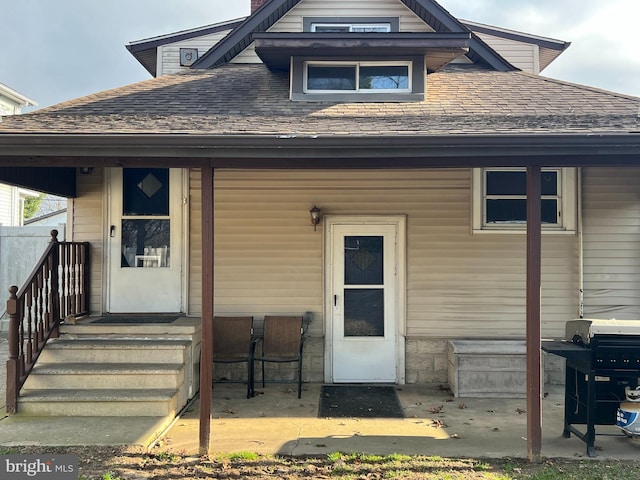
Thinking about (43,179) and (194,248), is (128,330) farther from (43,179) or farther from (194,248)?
(43,179)

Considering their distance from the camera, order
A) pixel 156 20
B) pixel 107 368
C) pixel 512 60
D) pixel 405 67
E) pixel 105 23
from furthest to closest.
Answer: pixel 105 23 → pixel 156 20 → pixel 512 60 → pixel 405 67 → pixel 107 368

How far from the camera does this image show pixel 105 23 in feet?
96.1

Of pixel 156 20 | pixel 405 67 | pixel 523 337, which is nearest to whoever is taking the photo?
pixel 523 337

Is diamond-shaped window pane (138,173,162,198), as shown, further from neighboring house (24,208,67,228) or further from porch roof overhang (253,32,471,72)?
neighboring house (24,208,67,228)

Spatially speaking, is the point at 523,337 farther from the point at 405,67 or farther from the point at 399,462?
the point at 405,67

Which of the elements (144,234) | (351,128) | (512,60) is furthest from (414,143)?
(512,60)

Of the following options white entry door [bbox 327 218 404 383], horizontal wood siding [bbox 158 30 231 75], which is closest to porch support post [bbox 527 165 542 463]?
white entry door [bbox 327 218 404 383]

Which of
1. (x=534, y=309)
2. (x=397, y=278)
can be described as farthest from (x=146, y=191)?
(x=534, y=309)

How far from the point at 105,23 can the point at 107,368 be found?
3108cm

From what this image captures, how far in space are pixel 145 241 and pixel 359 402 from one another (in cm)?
338

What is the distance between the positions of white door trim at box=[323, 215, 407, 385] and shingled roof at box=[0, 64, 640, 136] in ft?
4.49

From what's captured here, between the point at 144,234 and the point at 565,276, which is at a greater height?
the point at 144,234

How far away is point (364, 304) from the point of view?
597cm

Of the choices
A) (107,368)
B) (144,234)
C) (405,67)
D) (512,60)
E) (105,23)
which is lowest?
(107,368)
